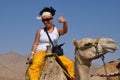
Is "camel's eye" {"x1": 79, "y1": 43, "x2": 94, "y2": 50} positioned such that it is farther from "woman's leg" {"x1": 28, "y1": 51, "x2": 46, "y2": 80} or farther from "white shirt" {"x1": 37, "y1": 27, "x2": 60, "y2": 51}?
"woman's leg" {"x1": 28, "y1": 51, "x2": 46, "y2": 80}

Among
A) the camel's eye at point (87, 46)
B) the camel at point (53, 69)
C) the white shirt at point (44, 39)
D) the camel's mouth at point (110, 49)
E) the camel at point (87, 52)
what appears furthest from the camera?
the white shirt at point (44, 39)

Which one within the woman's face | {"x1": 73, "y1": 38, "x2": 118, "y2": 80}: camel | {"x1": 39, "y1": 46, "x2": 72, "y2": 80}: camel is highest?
the woman's face

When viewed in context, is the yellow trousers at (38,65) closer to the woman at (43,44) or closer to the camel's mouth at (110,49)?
the woman at (43,44)

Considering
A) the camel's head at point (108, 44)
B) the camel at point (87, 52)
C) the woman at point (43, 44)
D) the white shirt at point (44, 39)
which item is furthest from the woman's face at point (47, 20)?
the camel's head at point (108, 44)

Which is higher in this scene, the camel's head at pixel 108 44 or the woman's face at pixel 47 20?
the woman's face at pixel 47 20

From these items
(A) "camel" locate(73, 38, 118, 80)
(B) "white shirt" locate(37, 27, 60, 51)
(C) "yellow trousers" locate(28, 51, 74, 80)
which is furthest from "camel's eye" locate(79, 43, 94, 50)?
(B) "white shirt" locate(37, 27, 60, 51)

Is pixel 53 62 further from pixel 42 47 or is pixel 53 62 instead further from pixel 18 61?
pixel 18 61

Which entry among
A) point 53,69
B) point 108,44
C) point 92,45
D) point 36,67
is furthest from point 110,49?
point 36,67

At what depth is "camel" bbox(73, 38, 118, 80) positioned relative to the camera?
8320 mm

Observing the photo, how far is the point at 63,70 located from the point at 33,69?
2.14 feet

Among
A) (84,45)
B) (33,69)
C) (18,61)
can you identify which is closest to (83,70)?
(84,45)

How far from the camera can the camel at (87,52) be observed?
8.32m

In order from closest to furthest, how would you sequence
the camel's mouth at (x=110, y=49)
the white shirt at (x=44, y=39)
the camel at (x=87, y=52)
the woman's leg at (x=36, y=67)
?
the camel's mouth at (x=110, y=49) < the camel at (x=87, y=52) < the woman's leg at (x=36, y=67) < the white shirt at (x=44, y=39)

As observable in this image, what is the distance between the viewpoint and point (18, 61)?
10950 centimetres
